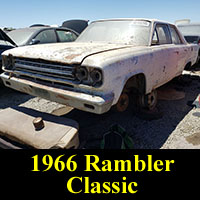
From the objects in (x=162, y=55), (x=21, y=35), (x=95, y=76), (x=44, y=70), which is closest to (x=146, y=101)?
(x=162, y=55)

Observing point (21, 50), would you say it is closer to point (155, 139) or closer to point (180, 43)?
point (155, 139)

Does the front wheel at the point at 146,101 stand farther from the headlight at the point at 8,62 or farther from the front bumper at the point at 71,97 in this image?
the headlight at the point at 8,62

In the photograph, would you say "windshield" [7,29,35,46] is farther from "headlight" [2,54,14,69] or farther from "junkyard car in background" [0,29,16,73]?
"headlight" [2,54,14,69]

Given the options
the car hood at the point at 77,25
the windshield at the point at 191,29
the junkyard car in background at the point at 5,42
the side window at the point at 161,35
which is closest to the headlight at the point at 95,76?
the side window at the point at 161,35

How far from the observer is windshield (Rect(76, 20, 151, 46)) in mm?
2893

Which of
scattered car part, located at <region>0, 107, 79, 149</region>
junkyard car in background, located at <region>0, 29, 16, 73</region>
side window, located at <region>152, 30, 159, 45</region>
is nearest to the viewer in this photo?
scattered car part, located at <region>0, 107, 79, 149</region>

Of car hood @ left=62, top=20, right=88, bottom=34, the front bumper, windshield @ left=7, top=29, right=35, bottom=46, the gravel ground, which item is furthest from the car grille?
car hood @ left=62, top=20, right=88, bottom=34

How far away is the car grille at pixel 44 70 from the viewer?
218 cm

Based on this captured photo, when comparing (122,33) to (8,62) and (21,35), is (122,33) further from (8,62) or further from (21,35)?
(21,35)

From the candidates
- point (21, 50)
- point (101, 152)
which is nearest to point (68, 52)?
point (21, 50)

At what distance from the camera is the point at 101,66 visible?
1892 mm

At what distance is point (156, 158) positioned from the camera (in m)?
2.03

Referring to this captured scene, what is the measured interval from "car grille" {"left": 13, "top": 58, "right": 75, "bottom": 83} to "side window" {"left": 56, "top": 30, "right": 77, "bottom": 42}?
3.15 m

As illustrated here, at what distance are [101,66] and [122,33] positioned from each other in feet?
4.75
